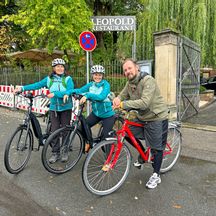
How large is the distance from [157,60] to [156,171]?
4.55 meters

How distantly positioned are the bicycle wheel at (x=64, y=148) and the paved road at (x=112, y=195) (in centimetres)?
14

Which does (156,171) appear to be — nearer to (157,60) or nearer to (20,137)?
(20,137)

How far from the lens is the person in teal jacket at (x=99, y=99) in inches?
162

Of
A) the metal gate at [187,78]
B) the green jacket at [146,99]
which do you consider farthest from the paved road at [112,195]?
the metal gate at [187,78]

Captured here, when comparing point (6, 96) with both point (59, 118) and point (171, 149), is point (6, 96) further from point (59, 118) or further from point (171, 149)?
point (171, 149)

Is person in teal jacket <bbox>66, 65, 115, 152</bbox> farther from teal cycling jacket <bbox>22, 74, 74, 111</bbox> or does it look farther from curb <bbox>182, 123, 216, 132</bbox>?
curb <bbox>182, 123, 216, 132</bbox>

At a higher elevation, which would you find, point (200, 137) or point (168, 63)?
point (168, 63)

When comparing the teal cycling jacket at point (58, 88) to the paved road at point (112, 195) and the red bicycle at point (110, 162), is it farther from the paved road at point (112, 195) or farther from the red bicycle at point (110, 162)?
the red bicycle at point (110, 162)

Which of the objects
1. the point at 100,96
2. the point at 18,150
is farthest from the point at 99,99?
the point at 18,150

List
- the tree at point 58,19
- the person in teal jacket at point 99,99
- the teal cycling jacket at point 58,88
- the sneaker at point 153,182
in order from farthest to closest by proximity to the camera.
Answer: the tree at point 58,19, the teal cycling jacket at point 58,88, the person in teal jacket at point 99,99, the sneaker at point 153,182

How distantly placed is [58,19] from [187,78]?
479 centimetres

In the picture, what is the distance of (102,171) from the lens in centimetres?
366

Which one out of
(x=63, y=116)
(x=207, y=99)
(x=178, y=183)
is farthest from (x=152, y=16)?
(x=178, y=183)

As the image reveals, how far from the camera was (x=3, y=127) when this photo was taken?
25.2ft
